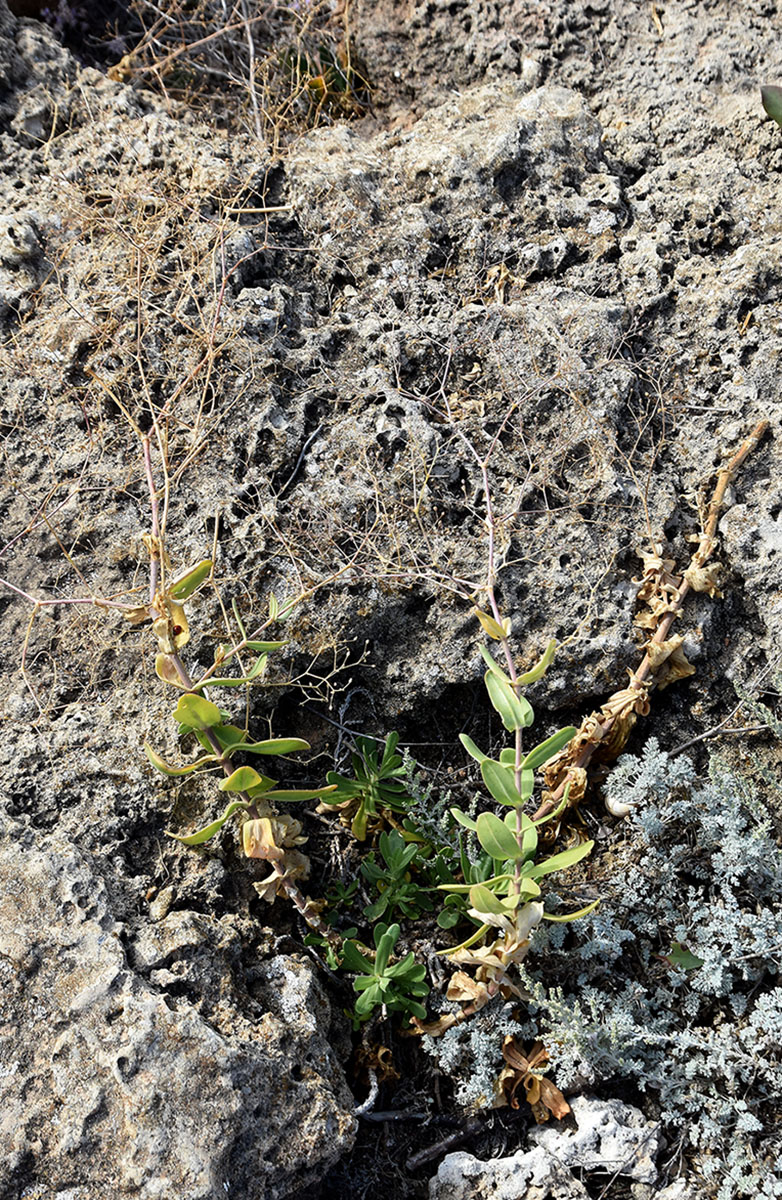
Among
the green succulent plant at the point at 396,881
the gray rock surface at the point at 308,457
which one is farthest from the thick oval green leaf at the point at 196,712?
the green succulent plant at the point at 396,881

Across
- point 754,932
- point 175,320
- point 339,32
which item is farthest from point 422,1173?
point 339,32

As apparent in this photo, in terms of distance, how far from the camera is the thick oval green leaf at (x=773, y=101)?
2805mm

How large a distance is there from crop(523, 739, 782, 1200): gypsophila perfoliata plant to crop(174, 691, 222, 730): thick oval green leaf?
914 millimetres

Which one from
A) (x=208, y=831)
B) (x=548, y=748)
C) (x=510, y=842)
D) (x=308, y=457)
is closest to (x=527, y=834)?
(x=510, y=842)

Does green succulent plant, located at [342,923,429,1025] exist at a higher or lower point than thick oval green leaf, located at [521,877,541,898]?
lower

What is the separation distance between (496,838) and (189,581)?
0.88 meters

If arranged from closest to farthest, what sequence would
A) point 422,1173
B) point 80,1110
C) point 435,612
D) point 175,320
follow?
point 80,1110
point 422,1173
point 435,612
point 175,320

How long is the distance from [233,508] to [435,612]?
2.06 feet

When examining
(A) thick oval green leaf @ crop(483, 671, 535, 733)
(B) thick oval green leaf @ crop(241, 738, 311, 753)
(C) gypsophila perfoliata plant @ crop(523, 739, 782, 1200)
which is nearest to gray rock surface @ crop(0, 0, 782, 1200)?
(C) gypsophila perfoliata plant @ crop(523, 739, 782, 1200)

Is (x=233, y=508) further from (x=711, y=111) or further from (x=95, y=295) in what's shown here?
(x=711, y=111)

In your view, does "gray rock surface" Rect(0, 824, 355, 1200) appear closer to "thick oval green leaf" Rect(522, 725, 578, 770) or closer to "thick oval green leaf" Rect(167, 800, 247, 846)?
"thick oval green leaf" Rect(167, 800, 247, 846)

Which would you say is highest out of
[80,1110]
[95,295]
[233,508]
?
[95,295]

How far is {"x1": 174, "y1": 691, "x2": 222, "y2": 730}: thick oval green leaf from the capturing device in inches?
75.8

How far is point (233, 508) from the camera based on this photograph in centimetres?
250
